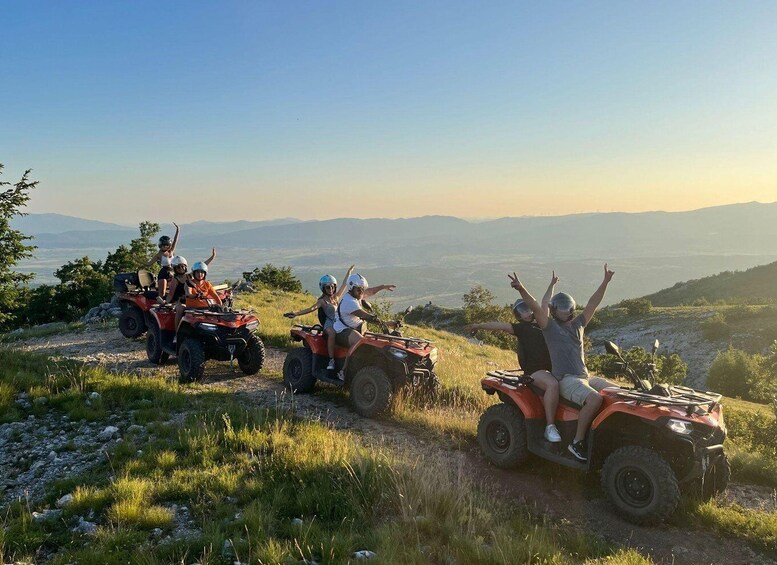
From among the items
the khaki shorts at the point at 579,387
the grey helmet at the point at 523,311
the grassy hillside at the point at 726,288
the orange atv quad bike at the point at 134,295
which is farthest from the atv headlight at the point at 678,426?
the grassy hillside at the point at 726,288

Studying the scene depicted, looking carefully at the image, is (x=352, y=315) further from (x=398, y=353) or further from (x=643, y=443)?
(x=643, y=443)

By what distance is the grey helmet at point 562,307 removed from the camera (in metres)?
6.06

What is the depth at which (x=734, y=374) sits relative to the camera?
1894 cm

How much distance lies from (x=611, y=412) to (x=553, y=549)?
5.73 feet

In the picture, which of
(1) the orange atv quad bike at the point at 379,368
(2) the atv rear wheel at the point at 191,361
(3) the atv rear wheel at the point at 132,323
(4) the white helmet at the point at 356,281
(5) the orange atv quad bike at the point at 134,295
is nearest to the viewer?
(1) the orange atv quad bike at the point at 379,368

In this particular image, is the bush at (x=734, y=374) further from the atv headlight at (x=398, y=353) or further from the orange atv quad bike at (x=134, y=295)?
the orange atv quad bike at (x=134, y=295)

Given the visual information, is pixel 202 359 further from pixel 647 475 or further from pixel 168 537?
pixel 647 475

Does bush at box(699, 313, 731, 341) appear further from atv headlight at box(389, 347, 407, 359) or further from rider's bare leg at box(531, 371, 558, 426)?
rider's bare leg at box(531, 371, 558, 426)

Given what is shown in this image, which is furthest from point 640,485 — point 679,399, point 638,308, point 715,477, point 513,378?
point 638,308

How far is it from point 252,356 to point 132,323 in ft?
17.2

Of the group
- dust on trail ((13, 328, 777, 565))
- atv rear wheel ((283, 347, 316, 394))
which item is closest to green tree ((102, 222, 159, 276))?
dust on trail ((13, 328, 777, 565))

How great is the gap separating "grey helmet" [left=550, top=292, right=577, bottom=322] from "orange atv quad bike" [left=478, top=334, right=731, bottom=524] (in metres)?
0.69

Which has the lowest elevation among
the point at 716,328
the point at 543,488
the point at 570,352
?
the point at 716,328

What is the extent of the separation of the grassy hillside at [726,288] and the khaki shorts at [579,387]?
4285 cm
